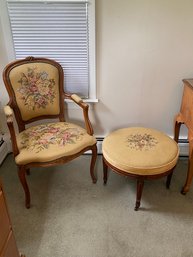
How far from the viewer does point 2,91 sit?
1951 mm

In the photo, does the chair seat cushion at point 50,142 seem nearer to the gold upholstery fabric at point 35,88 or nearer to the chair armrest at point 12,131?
the chair armrest at point 12,131

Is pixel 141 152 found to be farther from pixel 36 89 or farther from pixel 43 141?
pixel 36 89

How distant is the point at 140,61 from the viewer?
5.94ft

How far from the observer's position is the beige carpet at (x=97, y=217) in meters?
1.35

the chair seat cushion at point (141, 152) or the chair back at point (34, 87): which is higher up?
the chair back at point (34, 87)

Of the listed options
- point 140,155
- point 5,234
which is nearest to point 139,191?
point 140,155

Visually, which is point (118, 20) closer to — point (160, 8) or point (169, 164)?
point (160, 8)

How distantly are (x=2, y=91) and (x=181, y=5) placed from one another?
157cm

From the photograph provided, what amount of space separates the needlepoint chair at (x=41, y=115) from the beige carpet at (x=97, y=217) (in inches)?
5.8

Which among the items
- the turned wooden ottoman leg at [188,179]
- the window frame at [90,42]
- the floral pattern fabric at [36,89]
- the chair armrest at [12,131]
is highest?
the window frame at [90,42]

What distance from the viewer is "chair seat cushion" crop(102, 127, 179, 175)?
1.42 m

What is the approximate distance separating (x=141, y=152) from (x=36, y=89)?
94cm

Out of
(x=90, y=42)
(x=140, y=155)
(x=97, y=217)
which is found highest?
(x=90, y=42)

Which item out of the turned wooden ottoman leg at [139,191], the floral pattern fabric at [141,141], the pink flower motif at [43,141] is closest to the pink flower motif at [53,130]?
the pink flower motif at [43,141]
